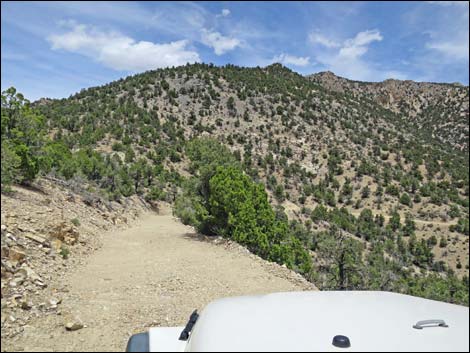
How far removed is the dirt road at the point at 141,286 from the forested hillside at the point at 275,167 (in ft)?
8.21

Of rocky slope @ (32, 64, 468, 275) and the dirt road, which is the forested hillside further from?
the dirt road

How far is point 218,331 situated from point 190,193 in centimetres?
1519

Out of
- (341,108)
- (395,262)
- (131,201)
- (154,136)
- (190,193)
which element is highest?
(341,108)

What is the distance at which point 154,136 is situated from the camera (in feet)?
132

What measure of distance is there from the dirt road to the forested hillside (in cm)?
250

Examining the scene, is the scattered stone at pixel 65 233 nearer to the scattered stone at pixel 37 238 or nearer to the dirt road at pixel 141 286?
the dirt road at pixel 141 286

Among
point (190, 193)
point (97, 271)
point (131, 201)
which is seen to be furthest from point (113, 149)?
point (97, 271)

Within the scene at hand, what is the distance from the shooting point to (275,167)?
43.2m

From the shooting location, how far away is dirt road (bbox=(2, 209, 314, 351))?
4469mm

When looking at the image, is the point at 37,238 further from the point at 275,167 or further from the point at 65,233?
the point at 275,167

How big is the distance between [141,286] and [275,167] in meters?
35.8


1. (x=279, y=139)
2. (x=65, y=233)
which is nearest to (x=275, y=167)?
(x=279, y=139)

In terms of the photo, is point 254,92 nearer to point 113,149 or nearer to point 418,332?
point 113,149

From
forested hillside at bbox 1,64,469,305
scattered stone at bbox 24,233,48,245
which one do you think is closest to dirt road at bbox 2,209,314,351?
scattered stone at bbox 24,233,48,245
